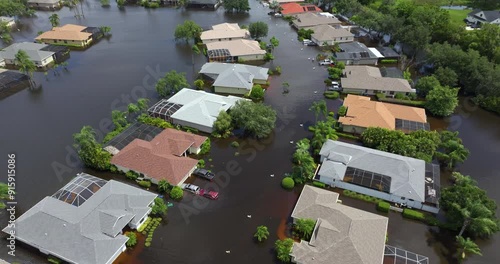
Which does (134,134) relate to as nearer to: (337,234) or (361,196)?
(337,234)

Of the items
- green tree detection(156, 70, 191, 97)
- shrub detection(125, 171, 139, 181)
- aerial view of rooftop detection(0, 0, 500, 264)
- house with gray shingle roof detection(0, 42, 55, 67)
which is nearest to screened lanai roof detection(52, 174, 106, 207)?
aerial view of rooftop detection(0, 0, 500, 264)

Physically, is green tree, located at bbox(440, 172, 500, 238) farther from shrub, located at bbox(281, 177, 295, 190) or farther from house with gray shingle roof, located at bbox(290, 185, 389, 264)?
shrub, located at bbox(281, 177, 295, 190)

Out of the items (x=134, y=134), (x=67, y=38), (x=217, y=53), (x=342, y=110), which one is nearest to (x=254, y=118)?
(x=342, y=110)

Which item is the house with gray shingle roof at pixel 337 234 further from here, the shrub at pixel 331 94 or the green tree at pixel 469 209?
the shrub at pixel 331 94

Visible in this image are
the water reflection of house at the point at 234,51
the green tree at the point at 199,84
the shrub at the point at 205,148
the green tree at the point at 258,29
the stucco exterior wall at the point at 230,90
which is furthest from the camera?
the green tree at the point at 258,29

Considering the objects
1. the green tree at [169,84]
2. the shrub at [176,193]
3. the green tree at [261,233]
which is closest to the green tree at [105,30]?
the green tree at [169,84]
